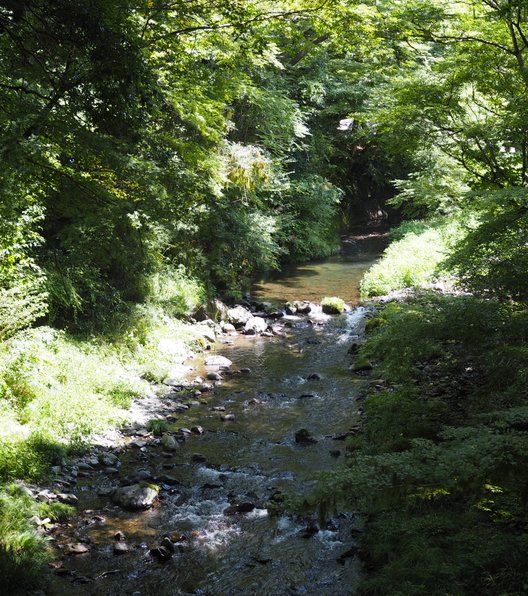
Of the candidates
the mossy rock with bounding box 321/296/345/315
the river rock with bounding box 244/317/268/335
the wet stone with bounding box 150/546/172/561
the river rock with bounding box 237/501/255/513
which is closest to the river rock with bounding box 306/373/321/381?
the river rock with bounding box 244/317/268/335

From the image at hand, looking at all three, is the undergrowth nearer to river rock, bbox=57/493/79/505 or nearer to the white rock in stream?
river rock, bbox=57/493/79/505

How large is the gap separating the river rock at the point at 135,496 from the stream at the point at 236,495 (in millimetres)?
113

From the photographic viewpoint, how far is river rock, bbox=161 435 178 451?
812cm

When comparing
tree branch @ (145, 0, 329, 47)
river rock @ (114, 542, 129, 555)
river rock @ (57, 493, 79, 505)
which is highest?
tree branch @ (145, 0, 329, 47)

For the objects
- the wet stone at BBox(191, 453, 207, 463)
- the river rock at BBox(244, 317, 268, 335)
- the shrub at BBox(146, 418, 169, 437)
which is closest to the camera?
the wet stone at BBox(191, 453, 207, 463)

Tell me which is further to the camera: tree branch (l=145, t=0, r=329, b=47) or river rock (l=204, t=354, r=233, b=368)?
river rock (l=204, t=354, r=233, b=368)

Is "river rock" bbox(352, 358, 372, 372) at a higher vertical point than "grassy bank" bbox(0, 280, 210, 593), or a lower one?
lower

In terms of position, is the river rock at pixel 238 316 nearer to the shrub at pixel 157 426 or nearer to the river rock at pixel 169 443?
the shrub at pixel 157 426

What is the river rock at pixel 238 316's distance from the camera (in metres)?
15.5

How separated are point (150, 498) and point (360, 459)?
325 centimetres

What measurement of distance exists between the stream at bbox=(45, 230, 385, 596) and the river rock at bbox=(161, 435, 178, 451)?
0.42 ft

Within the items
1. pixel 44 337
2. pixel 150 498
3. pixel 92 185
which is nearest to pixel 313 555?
pixel 150 498

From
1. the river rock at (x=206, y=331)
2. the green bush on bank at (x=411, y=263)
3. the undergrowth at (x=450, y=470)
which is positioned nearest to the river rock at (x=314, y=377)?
the river rock at (x=206, y=331)

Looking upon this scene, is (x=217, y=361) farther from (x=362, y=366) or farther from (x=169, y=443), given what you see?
(x=169, y=443)
